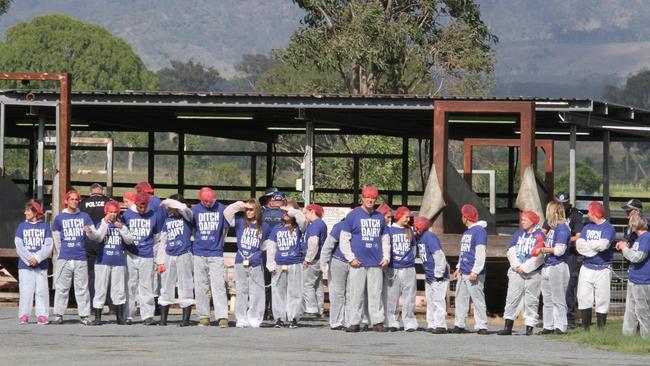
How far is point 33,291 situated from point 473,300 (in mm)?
5824

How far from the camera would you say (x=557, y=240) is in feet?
57.2

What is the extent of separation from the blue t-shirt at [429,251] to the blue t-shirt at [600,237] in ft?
6.00

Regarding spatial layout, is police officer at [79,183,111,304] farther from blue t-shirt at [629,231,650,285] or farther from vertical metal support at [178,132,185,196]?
vertical metal support at [178,132,185,196]

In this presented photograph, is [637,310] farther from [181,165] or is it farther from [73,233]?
[181,165]

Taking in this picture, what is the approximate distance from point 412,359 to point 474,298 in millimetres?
3917

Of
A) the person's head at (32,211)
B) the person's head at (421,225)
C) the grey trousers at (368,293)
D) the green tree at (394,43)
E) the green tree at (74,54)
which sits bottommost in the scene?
the grey trousers at (368,293)

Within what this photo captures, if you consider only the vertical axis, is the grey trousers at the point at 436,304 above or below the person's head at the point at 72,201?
below

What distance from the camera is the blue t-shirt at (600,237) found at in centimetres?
1742

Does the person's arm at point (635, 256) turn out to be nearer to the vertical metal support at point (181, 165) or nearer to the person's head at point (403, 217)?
the person's head at point (403, 217)

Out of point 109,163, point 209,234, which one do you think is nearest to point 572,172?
point 209,234

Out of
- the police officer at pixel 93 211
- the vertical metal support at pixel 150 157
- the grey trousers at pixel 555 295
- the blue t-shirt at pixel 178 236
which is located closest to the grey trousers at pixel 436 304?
the grey trousers at pixel 555 295

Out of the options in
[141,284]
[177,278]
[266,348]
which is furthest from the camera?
[141,284]

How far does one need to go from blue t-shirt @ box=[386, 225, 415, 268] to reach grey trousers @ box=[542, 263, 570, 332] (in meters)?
1.74

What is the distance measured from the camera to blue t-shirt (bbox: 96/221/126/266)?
18.7 meters
